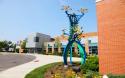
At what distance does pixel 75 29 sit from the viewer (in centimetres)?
2588

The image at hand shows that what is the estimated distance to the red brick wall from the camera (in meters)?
16.4

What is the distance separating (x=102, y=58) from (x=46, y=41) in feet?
260

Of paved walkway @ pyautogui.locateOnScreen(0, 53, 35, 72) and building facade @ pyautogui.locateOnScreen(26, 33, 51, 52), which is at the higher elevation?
building facade @ pyautogui.locateOnScreen(26, 33, 51, 52)

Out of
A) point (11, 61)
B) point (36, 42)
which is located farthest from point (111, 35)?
point (36, 42)

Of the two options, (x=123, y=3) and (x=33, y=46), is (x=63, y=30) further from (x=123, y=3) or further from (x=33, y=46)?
(x=33, y=46)

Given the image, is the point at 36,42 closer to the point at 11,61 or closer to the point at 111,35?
the point at 11,61

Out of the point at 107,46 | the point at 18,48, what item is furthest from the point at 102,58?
the point at 18,48

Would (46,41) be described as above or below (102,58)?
above

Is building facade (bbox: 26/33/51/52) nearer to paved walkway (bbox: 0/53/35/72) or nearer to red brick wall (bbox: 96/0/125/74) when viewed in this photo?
paved walkway (bbox: 0/53/35/72)

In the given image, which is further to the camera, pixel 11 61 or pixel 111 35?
pixel 11 61

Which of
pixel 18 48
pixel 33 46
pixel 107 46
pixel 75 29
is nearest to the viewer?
pixel 107 46

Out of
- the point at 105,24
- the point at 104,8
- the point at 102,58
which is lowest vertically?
the point at 102,58

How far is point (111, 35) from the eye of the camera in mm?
17125

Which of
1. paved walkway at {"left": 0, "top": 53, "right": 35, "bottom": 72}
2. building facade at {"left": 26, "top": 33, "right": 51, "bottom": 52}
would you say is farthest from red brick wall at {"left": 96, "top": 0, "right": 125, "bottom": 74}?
building facade at {"left": 26, "top": 33, "right": 51, "bottom": 52}
